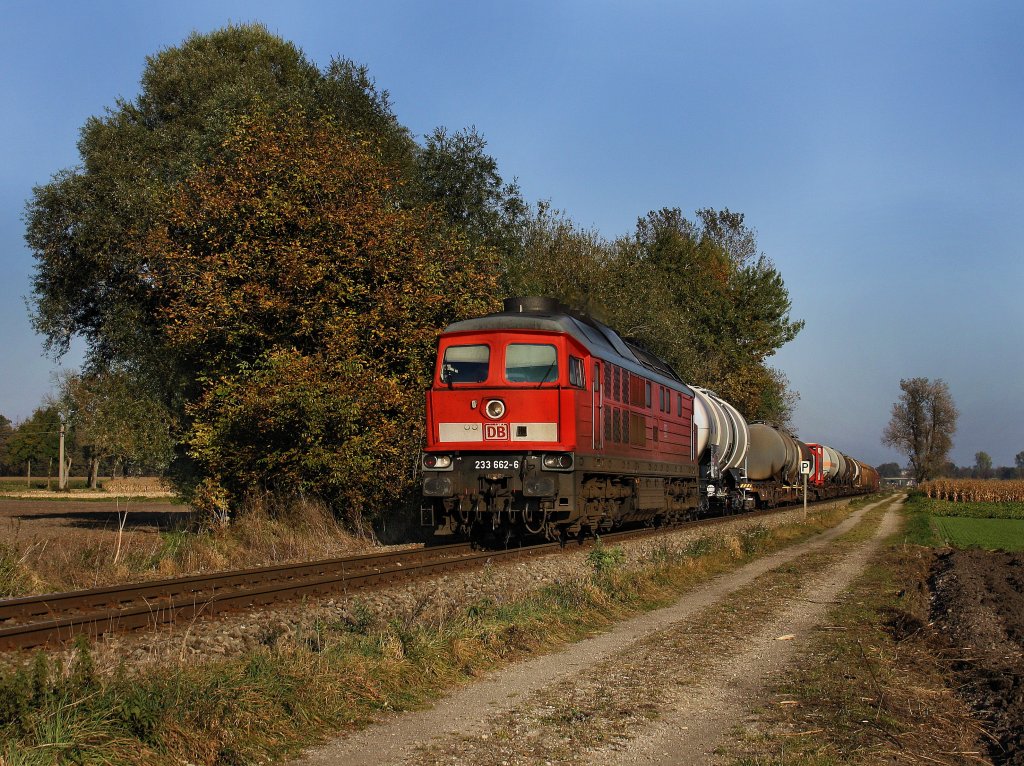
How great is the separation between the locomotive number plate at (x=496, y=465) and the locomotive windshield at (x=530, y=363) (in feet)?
5.04

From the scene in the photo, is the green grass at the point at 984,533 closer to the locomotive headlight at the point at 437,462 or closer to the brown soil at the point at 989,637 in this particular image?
the brown soil at the point at 989,637

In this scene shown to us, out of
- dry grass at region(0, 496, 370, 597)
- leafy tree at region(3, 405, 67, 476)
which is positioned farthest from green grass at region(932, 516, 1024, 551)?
leafy tree at region(3, 405, 67, 476)

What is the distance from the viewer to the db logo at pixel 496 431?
1692 centimetres

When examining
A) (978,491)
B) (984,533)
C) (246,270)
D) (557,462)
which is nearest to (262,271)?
(246,270)

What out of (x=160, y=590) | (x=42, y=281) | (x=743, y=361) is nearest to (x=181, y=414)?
(x=42, y=281)

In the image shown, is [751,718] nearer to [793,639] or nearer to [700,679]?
[700,679]

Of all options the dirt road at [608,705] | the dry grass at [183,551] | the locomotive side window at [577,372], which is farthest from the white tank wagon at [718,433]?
the dirt road at [608,705]

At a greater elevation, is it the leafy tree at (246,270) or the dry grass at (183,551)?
the leafy tree at (246,270)

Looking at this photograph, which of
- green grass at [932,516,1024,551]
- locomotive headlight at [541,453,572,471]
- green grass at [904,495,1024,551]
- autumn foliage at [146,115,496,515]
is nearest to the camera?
locomotive headlight at [541,453,572,471]

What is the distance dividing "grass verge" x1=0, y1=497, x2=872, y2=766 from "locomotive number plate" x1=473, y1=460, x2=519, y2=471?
4627mm

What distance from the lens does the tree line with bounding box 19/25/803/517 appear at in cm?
2048

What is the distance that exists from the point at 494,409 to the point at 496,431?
42 centimetres

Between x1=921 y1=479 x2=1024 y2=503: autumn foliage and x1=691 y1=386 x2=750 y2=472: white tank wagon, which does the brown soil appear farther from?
x1=921 y1=479 x2=1024 y2=503: autumn foliage

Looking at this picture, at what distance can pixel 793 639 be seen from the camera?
11.0 metres
